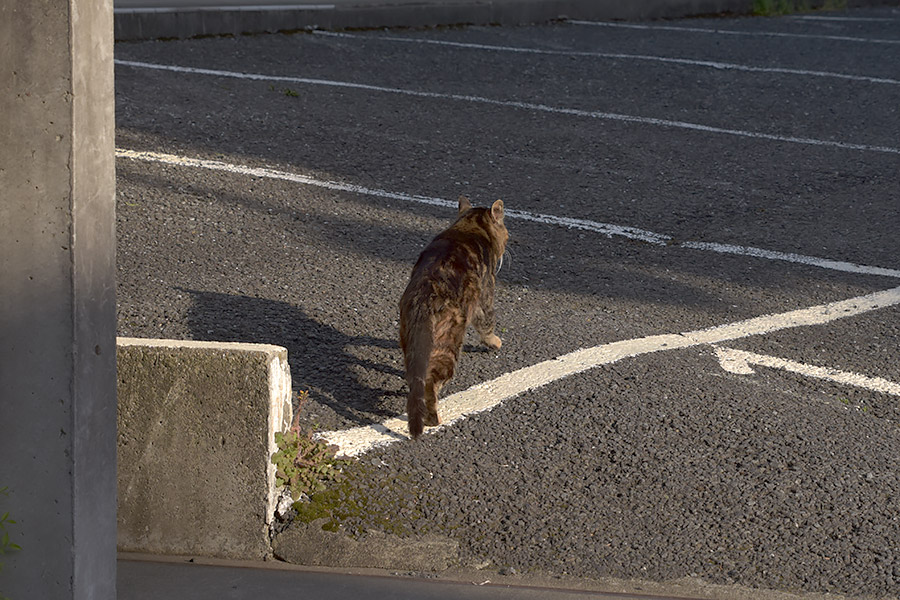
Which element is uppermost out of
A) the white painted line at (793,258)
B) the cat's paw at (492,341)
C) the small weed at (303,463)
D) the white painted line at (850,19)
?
the white painted line at (850,19)

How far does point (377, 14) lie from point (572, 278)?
27.9 feet

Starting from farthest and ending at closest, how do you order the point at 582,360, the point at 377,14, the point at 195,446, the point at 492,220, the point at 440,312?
the point at 377,14 < the point at 492,220 < the point at 582,360 < the point at 440,312 < the point at 195,446

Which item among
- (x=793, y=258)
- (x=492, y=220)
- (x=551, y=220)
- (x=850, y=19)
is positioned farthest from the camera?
(x=850, y=19)

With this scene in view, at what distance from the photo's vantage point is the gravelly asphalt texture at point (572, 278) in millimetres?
3662

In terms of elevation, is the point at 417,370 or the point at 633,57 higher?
the point at 633,57

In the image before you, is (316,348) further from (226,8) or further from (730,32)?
(730,32)

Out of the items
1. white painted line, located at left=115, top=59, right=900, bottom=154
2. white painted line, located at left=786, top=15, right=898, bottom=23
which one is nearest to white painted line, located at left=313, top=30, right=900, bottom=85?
white painted line, located at left=115, top=59, right=900, bottom=154

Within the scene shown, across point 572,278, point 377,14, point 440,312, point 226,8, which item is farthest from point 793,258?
point 377,14

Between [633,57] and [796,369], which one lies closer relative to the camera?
[796,369]

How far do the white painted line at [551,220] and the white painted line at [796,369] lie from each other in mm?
1498

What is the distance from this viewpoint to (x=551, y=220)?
6816 mm

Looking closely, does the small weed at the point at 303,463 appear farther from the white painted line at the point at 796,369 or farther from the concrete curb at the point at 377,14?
the concrete curb at the point at 377,14

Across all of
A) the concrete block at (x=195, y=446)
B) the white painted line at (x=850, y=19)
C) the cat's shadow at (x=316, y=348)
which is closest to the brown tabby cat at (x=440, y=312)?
the cat's shadow at (x=316, y=348)

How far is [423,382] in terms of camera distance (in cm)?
407
